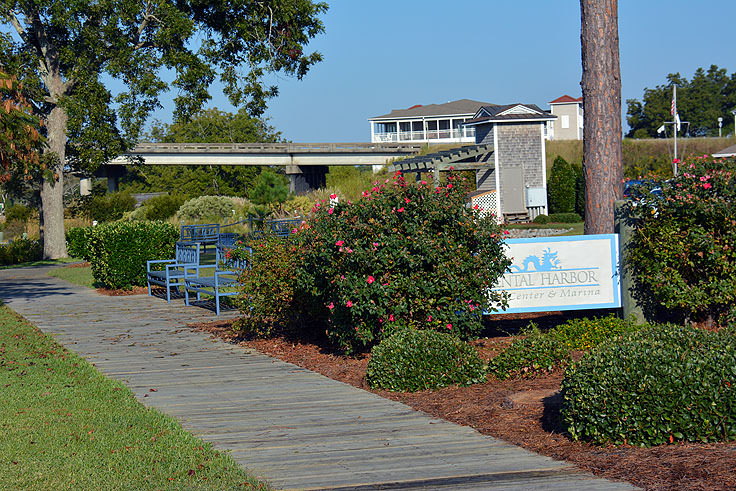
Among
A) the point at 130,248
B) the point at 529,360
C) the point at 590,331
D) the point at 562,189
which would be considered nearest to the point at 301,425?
the point at 529,360

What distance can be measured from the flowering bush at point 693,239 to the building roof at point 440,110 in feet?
245

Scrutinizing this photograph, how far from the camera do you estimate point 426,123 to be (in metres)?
86.0

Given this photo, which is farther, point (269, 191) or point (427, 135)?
point (427, 135)

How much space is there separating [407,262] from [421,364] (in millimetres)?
1310

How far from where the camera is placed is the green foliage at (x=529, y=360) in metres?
7.31

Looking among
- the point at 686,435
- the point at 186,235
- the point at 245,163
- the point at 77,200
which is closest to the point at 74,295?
the point at 186,235

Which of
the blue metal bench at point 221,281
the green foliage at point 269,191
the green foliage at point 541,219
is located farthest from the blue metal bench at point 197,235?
A: the green foliage at point 541,219

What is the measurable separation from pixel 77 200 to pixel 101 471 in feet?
129

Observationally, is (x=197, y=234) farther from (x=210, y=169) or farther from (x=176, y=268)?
(x=210, y=169)

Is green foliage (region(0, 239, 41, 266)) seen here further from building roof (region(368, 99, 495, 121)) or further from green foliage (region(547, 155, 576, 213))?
building roof (region(368, 99, 495, 121))

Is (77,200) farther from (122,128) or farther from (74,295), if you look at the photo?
(74,295)

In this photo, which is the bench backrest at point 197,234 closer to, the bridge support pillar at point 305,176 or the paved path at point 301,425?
the paved path at point 301,425

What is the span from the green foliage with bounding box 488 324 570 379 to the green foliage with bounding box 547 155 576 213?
1307 inches

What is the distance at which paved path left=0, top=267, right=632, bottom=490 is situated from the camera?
466cm
